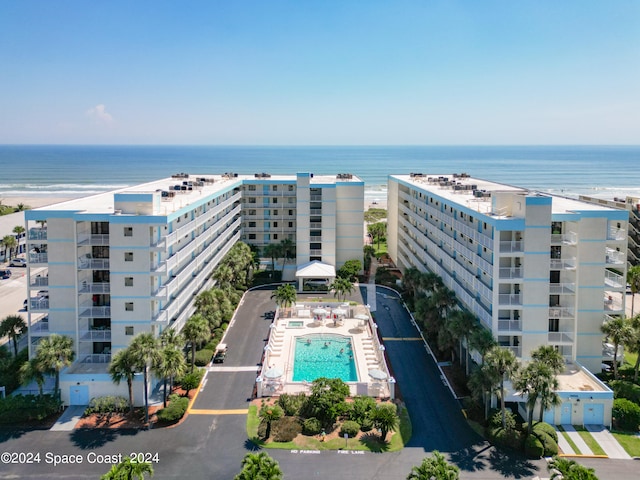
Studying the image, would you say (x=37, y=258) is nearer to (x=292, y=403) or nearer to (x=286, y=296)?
(x=292, y=403)

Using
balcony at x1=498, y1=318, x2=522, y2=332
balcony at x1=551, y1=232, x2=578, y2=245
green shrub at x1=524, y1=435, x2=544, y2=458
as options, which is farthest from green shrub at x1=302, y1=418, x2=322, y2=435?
balcony at x1=551, y1=232, x2=578, y2=245

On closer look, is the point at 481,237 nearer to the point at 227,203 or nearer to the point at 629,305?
the point at 629,305

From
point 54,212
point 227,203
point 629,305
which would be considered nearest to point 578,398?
point 629,305

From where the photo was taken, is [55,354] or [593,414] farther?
[55,354]

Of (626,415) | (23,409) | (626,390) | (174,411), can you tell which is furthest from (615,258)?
(23,409)

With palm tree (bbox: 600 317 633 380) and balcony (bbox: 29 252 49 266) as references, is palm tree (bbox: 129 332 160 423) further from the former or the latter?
palm tree (bbox: 600 317 633 380)

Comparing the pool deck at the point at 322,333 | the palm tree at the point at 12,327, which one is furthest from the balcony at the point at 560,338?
the palm tree at the point at 12,327
